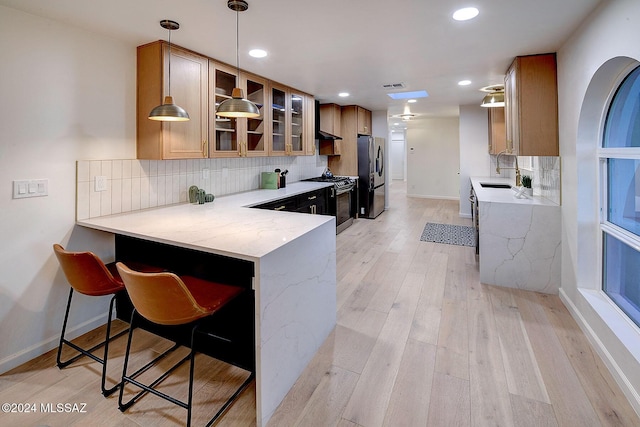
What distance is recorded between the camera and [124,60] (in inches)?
105

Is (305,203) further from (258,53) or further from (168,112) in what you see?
(168,112)

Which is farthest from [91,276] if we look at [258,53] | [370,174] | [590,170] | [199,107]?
[370,174]

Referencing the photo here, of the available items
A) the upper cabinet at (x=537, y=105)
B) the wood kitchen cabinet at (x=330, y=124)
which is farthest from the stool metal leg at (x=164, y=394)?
the wood kitchen cabinet at (x=330, y=124)

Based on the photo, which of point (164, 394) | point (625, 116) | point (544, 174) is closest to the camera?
point (164, 394)

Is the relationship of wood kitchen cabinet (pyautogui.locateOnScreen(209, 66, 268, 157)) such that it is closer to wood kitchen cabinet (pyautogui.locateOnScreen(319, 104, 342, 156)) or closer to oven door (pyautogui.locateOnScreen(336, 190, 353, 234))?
oven door (pyautogui.locateOnScreen(336, 190, 353, 234))

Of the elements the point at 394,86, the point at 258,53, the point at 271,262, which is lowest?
the point at 271,262

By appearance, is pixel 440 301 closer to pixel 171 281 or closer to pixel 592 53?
pixel 592 53

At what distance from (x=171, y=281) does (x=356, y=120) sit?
17.9ft

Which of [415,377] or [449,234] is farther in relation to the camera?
[449,234]

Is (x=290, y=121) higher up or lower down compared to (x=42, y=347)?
higher up

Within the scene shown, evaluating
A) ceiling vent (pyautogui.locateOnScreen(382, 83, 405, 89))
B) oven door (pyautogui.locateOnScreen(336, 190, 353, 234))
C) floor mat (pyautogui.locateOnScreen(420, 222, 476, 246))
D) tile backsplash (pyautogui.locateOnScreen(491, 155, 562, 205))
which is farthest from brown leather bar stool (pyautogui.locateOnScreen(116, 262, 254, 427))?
floor mat (pyautogui.locateOnScreen(420, 222, 476, 246))

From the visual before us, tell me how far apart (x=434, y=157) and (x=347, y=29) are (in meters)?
7.56

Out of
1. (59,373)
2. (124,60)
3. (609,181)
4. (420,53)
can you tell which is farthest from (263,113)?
(609,181)

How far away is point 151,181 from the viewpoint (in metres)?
2.94
